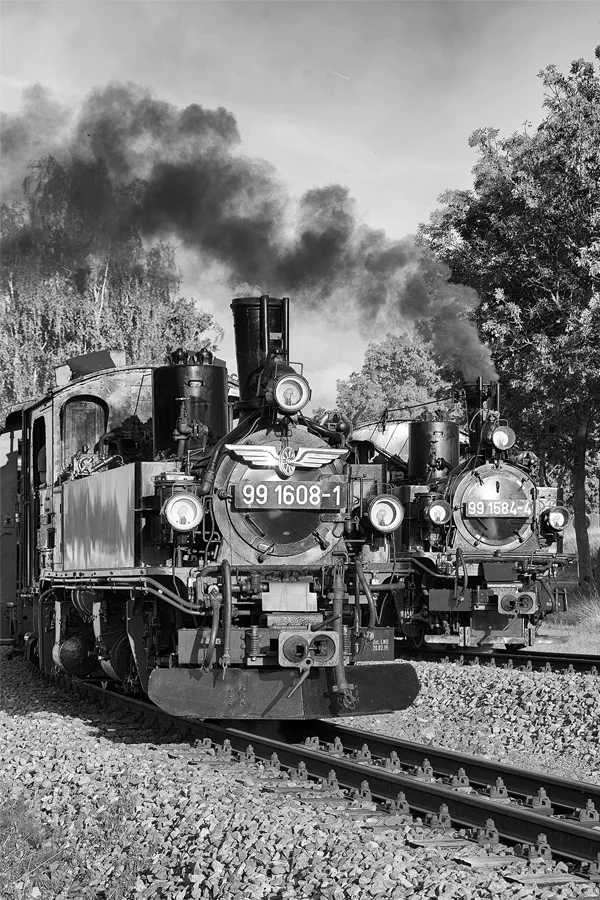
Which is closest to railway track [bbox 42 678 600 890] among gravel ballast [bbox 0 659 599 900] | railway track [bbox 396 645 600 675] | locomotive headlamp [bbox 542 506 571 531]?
gravel ballast [bbox 0 659 599 900]

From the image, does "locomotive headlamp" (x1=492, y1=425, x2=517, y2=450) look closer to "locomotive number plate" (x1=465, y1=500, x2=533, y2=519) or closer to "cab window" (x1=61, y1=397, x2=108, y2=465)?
"locomotive number plate" (x1=465, y1=500, x2=533, y2=519)

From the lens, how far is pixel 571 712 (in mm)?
10398

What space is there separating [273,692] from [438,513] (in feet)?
23.5

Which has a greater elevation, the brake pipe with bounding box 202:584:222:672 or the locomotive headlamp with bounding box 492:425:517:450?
the locomotive headlamp with bounding box 492:425:517:450

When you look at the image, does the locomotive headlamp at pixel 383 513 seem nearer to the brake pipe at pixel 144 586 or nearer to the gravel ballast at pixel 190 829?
the brake pipe at pixel 144 586

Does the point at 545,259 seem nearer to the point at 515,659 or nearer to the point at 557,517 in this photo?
the point at 557,517

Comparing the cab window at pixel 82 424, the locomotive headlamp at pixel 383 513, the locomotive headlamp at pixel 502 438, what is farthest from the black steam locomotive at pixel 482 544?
the locomotive headlamp at pixel 383 513

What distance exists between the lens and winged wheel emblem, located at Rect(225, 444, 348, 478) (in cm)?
922

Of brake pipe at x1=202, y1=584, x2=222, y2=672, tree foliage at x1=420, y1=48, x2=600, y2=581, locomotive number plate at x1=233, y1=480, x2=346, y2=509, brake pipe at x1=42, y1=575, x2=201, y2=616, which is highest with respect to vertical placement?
tree foliage at x1=420, y1=48, x2=600, y2=581

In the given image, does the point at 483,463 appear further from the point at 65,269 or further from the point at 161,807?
the point at 65,269

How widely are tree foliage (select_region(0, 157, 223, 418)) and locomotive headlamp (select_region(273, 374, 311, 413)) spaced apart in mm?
12040

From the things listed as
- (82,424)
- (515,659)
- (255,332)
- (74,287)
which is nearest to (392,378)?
(74,287)

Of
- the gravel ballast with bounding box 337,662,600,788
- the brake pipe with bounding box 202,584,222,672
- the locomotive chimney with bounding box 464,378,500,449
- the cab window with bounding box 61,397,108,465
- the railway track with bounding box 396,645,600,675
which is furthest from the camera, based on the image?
the locomotive chimney with bounding box 464,378,500,449

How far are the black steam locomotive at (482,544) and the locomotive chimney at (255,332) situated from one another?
544 cm
